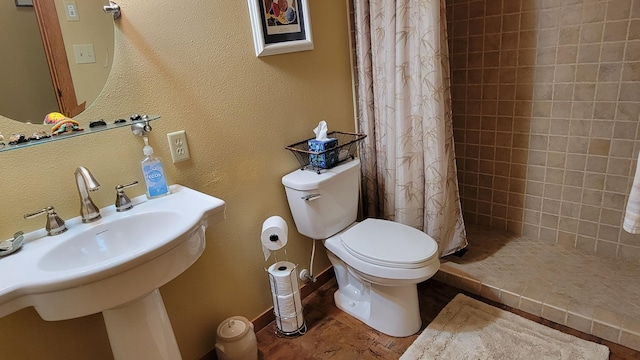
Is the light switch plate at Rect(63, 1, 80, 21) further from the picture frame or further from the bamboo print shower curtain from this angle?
the bamboo print shower curtain

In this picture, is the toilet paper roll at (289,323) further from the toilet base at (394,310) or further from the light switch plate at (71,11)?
the light switch plate at (71,11)

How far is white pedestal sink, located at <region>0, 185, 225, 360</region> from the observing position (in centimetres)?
93

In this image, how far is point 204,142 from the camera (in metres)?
1.55

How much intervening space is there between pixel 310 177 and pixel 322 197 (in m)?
0.11

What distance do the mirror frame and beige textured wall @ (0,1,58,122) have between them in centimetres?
1

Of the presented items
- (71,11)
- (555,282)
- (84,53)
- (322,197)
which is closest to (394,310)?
(322,197)

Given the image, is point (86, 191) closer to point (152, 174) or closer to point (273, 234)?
point (152, 174)

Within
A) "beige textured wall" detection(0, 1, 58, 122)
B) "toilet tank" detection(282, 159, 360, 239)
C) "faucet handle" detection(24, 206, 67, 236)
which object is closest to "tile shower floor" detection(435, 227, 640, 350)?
"toilet tank" detection(282, 159, 360, 239)

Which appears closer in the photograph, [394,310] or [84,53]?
[84,53]

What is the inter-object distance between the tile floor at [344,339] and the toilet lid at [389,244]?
400mm

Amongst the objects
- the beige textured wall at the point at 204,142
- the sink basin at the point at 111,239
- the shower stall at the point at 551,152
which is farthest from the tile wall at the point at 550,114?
the sink basin at the point at 111,239

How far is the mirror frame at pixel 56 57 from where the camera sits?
117cm

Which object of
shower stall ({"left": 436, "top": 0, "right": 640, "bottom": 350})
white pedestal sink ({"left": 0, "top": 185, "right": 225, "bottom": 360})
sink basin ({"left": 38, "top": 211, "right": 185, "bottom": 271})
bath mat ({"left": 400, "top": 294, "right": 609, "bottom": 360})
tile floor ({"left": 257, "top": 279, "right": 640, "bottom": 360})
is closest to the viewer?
white pedestal sink ({"left": 0, "top": 185, "right": 225, "bottom": 360})

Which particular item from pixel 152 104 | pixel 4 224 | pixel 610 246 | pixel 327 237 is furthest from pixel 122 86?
pixel 610 246
